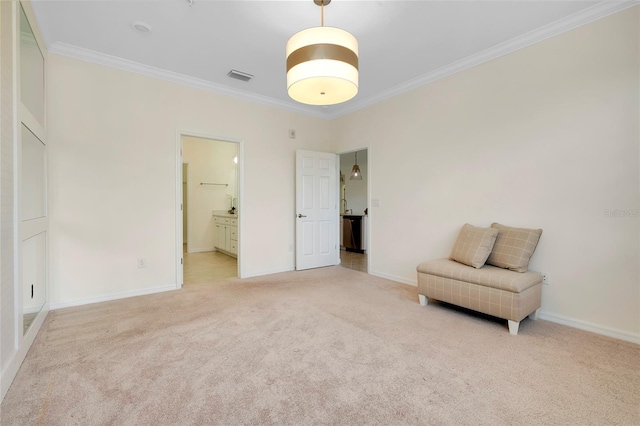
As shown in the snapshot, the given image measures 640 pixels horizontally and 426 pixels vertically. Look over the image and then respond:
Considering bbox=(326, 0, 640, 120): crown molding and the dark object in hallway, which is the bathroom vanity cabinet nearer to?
the dark object in hallway

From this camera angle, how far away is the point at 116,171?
11.0ft

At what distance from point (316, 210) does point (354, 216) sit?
5.80 feet

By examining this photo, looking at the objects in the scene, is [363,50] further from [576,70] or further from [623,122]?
[623,122]

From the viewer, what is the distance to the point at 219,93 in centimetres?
412

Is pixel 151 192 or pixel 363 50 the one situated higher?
pixel 363 50

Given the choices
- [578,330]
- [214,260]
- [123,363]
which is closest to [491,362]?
→ [578,330]

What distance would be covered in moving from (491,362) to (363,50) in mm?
3081

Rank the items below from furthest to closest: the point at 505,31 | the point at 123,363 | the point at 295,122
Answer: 1. the point at 295,122
2. the point at 505,31
3. the point at 123,363

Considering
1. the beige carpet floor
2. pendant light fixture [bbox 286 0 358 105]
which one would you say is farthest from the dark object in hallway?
pendant light fixture [bbox 286 0 358 105]

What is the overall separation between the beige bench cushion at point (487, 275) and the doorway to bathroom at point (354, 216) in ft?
6.20

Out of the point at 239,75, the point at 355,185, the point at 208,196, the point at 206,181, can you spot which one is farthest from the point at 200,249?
the point at 239,75

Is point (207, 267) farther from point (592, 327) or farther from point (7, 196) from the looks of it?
point (592, 327)

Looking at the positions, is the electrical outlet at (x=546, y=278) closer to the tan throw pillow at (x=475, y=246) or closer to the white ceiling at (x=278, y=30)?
the tan throw pillow at (x=475, y=246)

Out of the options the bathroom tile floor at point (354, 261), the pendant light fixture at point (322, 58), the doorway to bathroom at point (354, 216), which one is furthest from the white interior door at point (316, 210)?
the pendant light fixture at point (322, 58)
